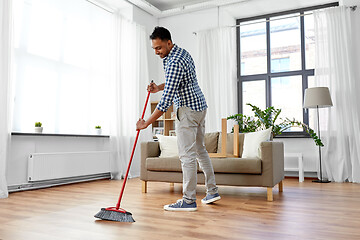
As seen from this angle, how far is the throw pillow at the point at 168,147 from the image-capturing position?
344 cm

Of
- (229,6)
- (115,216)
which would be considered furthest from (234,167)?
(229,6)

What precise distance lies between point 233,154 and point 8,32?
8.73 ft

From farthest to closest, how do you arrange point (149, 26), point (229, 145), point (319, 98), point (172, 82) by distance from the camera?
point (149, 26), point (319, 98), point (229, 145), point (172, 82)

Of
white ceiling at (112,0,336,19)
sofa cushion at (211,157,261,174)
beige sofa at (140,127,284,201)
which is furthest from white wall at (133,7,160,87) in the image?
sofa cushion at (211,157,261,174)

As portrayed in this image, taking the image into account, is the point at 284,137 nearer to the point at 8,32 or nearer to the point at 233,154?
the point at 233,154

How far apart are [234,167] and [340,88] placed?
2515 millimetres

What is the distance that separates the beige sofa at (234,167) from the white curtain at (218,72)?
1756 mm

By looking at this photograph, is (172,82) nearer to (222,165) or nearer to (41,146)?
(222,165)

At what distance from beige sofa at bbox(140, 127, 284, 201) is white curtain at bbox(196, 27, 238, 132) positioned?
69.1 inches

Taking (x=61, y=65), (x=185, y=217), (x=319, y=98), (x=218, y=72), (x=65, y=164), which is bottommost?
(x=185, y=217)

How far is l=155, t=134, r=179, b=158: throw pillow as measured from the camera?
3.44m

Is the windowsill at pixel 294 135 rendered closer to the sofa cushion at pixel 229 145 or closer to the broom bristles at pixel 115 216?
the sofa cushion at pixel 229 145

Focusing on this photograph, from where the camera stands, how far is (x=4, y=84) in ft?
10.5

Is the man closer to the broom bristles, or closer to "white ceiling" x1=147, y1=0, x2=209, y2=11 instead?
the broom bristles
